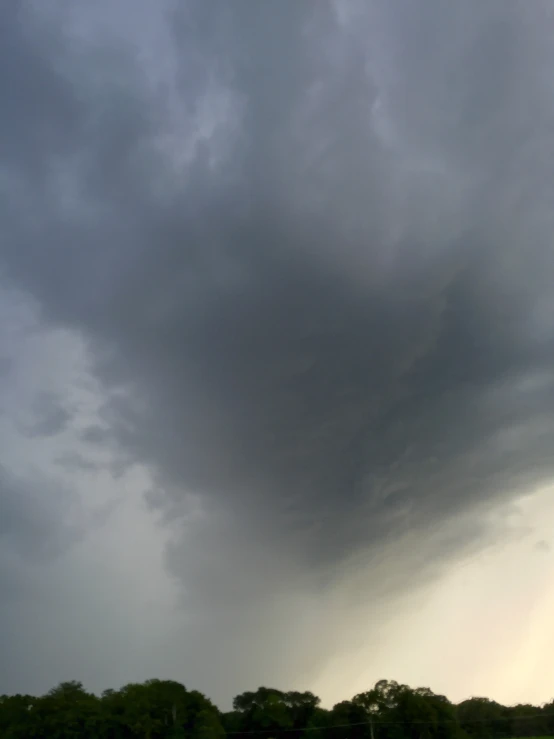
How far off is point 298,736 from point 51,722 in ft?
165

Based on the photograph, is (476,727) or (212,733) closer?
(212,733)

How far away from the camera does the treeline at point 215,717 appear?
Result: 105 m

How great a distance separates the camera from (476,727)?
12938 centimetres

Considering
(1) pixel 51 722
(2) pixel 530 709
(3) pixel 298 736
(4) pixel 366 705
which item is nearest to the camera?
(1) pixel 51 722

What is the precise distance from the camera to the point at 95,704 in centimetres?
10862

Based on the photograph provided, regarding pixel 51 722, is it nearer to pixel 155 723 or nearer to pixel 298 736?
pixel 155 723

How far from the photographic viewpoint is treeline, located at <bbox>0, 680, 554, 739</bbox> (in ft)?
343

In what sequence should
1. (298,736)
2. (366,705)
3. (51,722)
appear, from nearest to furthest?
(51,722) < (366,705) < (298,736)

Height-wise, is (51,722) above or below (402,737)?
above

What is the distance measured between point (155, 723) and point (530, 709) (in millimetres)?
99438

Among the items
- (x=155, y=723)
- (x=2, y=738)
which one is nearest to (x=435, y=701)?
(x=155, y=723)

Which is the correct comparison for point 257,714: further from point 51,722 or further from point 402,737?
point 51,722

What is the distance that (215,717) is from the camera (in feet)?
380

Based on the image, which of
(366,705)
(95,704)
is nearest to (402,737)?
(366,705)
